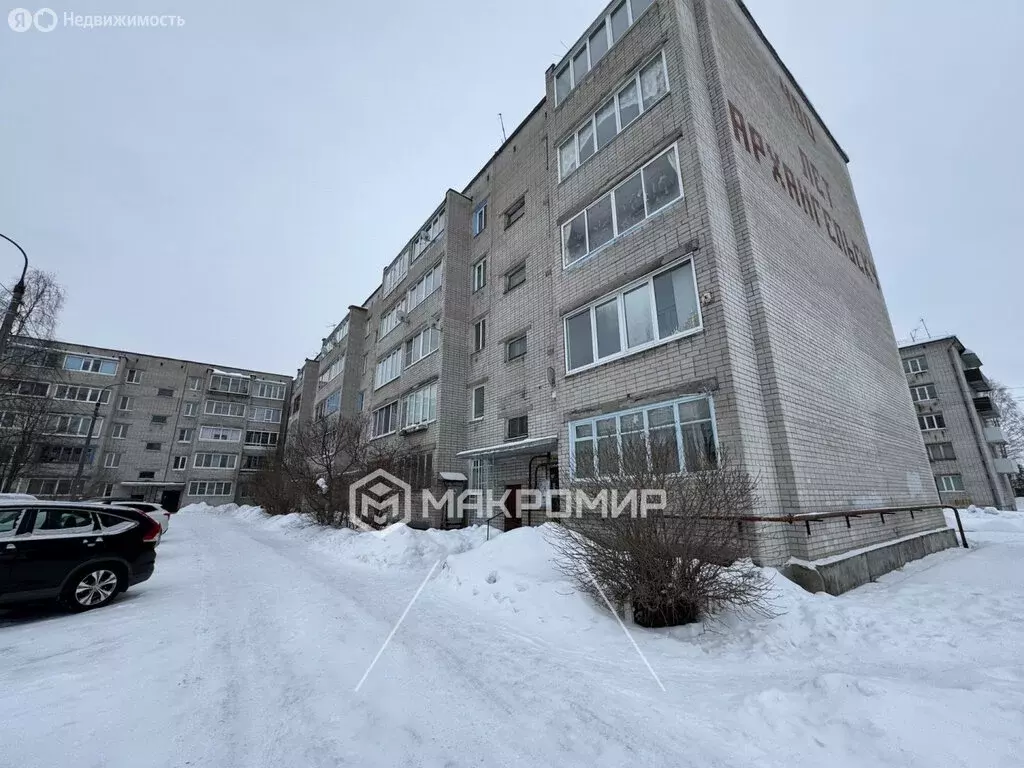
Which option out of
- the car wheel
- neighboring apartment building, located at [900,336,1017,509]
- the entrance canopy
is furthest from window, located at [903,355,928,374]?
the car wheel

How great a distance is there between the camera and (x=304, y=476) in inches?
742

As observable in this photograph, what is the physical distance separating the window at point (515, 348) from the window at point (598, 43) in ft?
27.3

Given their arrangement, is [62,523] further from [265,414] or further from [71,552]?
[265,414]

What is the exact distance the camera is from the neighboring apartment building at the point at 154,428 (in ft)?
128

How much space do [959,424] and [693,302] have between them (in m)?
40.9

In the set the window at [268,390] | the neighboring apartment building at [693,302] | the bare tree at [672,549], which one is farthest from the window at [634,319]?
the window at [268,390]

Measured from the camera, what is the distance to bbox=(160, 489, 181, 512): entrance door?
1640 inches

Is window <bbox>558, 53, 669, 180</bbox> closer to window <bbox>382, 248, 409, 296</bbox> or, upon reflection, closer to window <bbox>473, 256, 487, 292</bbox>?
window <bbox>473, 256, 487, 292</bbox>

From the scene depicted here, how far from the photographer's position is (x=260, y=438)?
48.9 m

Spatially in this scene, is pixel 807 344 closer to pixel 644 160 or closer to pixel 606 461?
pixel 644 160

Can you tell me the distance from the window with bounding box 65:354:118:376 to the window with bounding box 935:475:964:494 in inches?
2988

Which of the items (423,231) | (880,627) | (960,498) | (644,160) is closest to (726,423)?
(880,627)

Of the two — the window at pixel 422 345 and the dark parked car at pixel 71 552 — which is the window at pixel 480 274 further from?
the dark parked car at pixel 71 552

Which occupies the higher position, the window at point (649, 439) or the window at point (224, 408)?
the window at point (224, 408)
